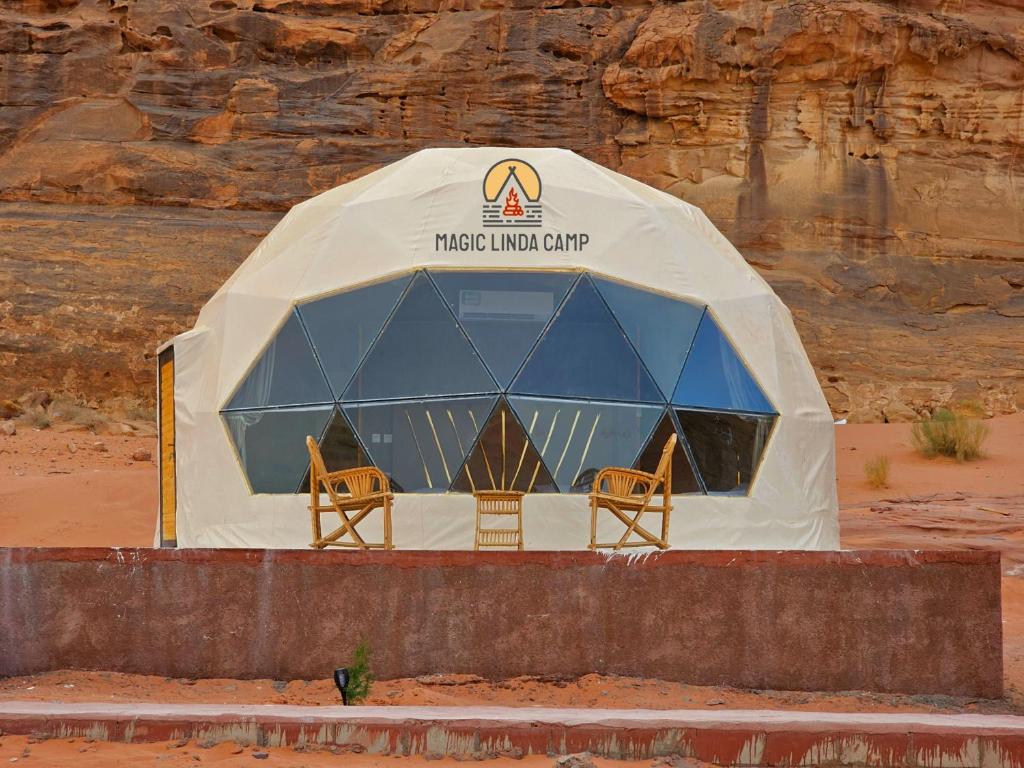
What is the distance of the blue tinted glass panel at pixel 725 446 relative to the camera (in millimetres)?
10750

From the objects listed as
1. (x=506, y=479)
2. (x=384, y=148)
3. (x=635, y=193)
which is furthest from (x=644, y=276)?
(x=384, y=148)

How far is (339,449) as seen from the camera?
10.6m

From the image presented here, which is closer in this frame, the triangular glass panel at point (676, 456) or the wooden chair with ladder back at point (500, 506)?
the wooden chair with ladder back at point (500, 506)

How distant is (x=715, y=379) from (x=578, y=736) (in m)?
5.47

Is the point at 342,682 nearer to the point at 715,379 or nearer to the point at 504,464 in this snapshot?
the point at 504,464

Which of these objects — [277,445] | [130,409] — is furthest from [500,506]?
[130,409]

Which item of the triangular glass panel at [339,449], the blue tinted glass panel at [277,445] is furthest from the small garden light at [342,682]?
the blue tinted glass panel at [277,445]

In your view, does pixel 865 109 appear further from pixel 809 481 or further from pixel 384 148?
pixel 809 481

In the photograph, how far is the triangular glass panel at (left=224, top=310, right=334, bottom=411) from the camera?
429 inches

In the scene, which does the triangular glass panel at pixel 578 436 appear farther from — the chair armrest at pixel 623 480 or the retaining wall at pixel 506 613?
the retaining wall at pixel 506 613

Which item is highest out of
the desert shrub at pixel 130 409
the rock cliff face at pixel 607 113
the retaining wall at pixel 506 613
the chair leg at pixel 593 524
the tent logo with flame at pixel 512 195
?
the rock cliff face at pixel 607 113

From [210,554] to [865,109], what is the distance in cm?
2672

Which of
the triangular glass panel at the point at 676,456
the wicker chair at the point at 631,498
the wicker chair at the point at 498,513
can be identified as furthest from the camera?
the triangular glass panel at the point at 676,456

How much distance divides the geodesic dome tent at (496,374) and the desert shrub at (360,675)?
2.83 m
